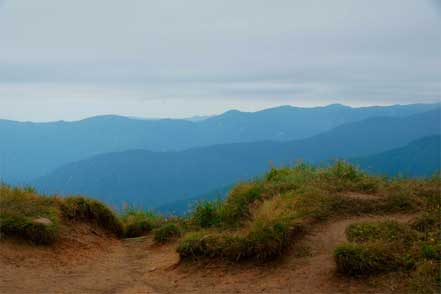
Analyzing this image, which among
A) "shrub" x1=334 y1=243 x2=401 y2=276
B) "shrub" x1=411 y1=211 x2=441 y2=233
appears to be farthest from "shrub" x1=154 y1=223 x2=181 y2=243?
"shrub" x1=411 y1=211 x2=441 y2=233

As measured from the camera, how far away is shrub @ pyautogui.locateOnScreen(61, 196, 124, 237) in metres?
11.6

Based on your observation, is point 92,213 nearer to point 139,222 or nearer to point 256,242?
point 139,222

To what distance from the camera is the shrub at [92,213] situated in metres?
11.6

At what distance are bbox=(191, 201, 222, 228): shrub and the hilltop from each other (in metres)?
0.03

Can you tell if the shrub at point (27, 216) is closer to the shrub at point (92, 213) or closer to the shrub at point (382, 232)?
the shrub at point (92, 213)

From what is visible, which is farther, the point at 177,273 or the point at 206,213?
the point at 206,213

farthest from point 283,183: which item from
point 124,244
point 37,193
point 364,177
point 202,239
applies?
point 37,193

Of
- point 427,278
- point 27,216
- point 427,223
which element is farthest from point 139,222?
point 427,278

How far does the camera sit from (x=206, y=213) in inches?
466

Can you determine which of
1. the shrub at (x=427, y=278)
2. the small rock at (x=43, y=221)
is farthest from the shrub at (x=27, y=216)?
the shrub at (x=427, y=278)

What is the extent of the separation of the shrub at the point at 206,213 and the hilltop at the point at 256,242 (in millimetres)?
28

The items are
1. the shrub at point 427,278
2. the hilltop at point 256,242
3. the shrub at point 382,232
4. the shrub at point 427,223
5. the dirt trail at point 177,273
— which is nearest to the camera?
the shrub at point 427,278

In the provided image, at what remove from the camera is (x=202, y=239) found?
868cm

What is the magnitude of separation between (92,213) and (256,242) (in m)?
5.75
